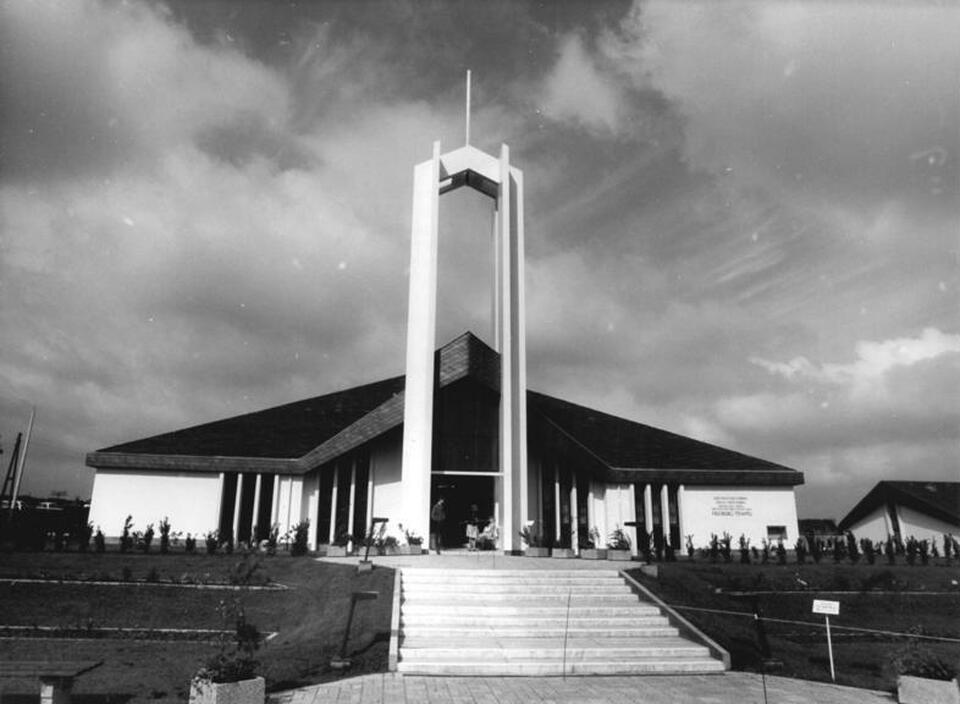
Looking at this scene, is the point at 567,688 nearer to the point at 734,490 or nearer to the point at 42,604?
the point at 42,604

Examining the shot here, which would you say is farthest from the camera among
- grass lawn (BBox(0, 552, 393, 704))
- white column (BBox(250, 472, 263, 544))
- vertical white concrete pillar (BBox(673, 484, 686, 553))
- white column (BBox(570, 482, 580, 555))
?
white column (BBox(570, 482, 580, 555))

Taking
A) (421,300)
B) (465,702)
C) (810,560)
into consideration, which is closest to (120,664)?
(465,702)

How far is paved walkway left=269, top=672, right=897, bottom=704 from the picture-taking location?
8.38m

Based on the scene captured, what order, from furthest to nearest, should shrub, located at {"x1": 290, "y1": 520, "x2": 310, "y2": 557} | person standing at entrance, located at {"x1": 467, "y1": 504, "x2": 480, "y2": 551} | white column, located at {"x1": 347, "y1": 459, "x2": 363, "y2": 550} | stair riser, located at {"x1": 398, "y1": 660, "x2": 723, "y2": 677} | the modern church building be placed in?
white column, located at {"x1": 347, "y1": 459, "x2": 363, "y2": 550}, person standing at entrance, located at {"x1": 467, "y1": 504, "x2": 480, "y2": 551}, the modern church building, shrub, located at {"x1": 290, "y1": 520, "x2": 310, "y2": 557}, stair riser, located at {"x1": 398, "y1": 660, "x2": 723, "y2": 677}

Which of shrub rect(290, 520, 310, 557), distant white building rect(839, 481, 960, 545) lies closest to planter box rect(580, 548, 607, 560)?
shrub rect(290, 520, 310, 557)

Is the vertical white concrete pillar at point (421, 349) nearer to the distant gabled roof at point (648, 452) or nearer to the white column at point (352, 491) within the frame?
the white column at point (352, 491)

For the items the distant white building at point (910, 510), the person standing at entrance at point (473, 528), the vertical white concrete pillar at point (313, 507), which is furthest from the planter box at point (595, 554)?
the distant white building at point (910, 510)

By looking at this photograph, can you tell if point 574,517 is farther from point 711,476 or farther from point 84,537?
point 84,537

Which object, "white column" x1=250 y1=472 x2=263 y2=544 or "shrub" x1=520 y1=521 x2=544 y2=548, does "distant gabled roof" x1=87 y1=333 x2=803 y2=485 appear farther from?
"shrub" x1=520 y1=521 x2=544 y2=548

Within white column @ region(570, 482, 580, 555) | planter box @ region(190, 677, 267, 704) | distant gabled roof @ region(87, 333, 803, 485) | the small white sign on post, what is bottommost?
planter box @ region(190, 677, 267, 704)

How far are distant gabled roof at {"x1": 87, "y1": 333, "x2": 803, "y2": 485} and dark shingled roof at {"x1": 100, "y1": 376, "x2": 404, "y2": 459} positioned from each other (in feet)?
0.12

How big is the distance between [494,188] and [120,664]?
61.5ft

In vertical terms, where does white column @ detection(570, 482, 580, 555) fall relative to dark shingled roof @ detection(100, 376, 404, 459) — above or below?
below

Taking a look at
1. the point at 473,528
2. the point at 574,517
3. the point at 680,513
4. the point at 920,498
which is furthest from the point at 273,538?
the point at 920,498
